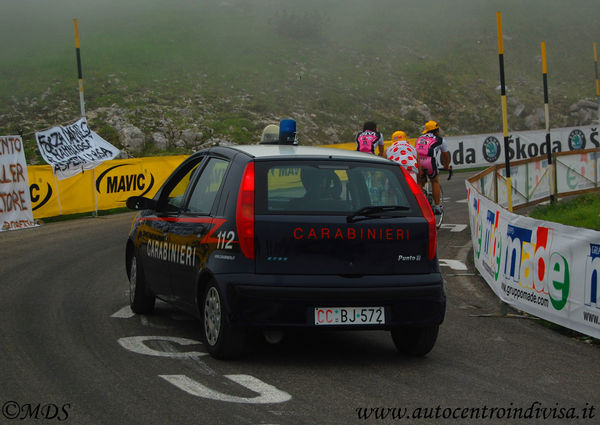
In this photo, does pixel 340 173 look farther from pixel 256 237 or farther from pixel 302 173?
pixel 256 237

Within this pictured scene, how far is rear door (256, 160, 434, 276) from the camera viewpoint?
6.92 m

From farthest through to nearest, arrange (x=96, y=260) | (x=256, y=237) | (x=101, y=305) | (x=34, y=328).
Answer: (x=96, y=260)
(x=101, y=305)
(x=34, y=328)
(x=256, y=237)

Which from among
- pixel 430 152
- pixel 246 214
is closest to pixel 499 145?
pixel 430 152

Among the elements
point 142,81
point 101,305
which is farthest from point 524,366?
point 142,81

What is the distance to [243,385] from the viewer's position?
641cm

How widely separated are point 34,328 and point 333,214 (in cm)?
329

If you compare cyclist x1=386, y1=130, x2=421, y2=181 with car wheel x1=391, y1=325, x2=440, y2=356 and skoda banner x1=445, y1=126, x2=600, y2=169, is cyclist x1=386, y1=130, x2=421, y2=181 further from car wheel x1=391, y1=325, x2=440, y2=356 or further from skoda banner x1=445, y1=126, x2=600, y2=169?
skoda banner x1=445, y1=126, x2=600, y2=169

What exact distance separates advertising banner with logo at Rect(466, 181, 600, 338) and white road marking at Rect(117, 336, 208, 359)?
348 centimetres

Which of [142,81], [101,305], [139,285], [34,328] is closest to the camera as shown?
[34,328]

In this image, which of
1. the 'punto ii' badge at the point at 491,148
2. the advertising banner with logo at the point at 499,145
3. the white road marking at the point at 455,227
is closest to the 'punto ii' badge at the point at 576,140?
the advertising banner with logo at the point at 499,145

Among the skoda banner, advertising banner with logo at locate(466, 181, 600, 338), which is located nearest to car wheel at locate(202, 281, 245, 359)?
advertising banner with logo at locate(466, 181, 600, 338)

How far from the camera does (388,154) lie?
51.1 feet

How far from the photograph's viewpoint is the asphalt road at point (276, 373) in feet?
18.9

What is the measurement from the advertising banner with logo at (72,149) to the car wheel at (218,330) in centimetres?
1394
